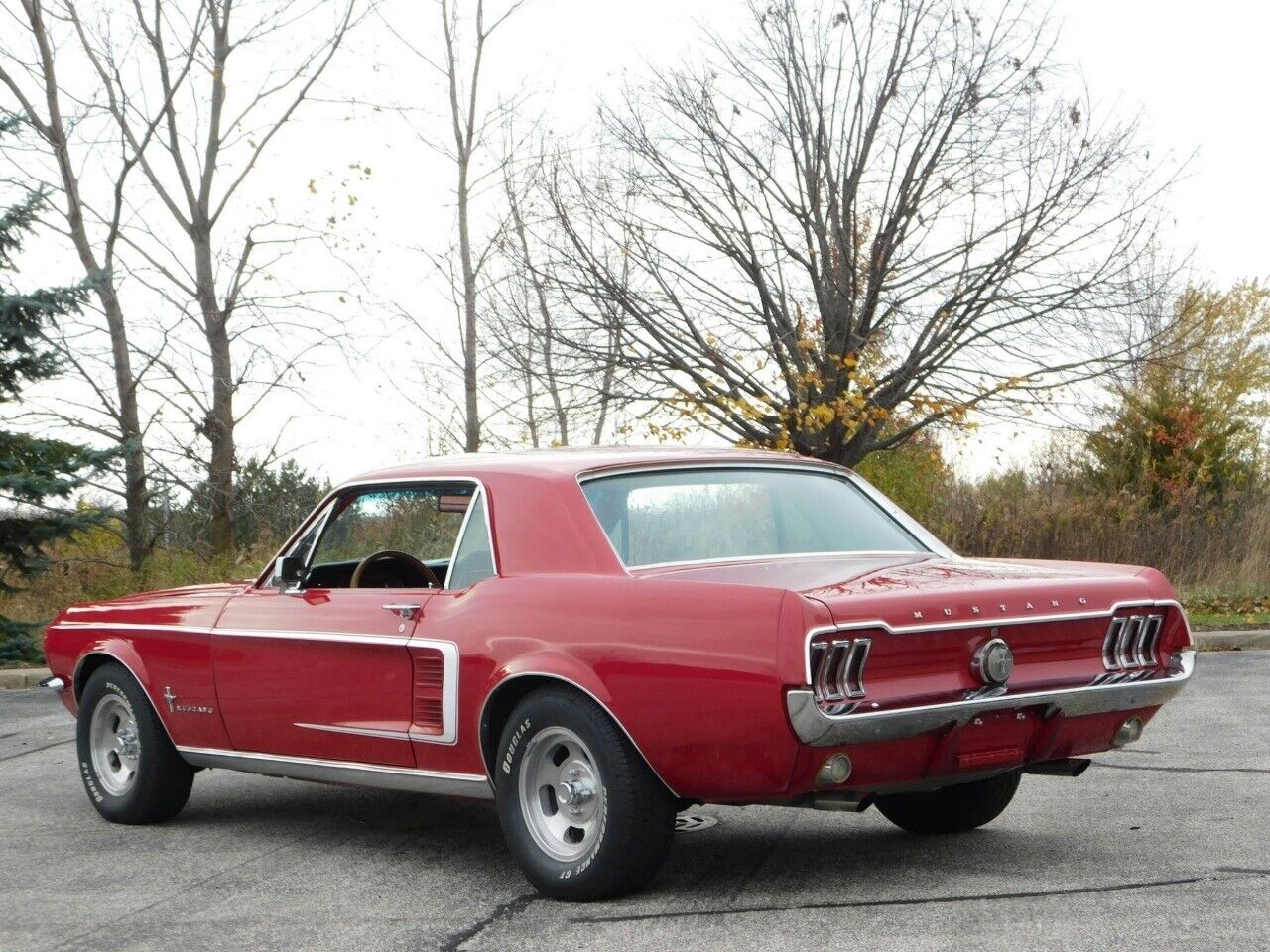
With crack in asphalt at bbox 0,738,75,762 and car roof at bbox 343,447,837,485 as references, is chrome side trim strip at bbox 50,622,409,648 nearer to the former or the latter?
car roof at bbox 343,447,837,485

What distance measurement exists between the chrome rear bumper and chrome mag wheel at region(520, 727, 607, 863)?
2.76 ft

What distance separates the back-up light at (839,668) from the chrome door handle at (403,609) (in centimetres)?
177

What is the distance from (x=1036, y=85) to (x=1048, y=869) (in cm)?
1600

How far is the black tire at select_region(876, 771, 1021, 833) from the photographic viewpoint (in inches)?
251

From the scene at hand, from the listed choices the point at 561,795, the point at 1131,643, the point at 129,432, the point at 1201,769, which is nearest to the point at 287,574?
the point at 561,795

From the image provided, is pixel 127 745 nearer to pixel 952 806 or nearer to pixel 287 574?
pixel 287 574

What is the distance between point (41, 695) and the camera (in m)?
13.5

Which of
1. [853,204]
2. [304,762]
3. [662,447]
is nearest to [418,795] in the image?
[304,762]

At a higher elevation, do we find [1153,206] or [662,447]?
[1153,206]

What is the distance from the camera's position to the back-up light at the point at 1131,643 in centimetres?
560

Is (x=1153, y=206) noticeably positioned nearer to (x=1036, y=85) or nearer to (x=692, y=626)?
(x=1036, y=85)

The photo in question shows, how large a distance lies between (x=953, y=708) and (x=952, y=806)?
5.21 feet

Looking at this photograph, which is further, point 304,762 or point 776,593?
point 304,762

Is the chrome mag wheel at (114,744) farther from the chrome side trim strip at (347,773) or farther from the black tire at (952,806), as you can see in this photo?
the black tire at (952,806)
